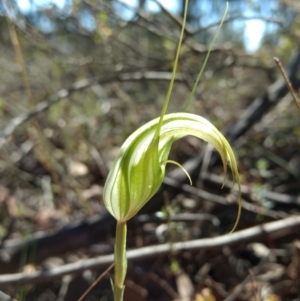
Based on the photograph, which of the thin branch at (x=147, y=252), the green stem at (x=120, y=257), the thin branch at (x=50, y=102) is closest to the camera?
the green stem at (x=120, y=257)

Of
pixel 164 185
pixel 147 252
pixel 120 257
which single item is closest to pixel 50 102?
A: pixel 164 185

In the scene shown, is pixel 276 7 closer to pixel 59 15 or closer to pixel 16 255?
pixel 59 15

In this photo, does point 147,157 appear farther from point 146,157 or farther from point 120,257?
point 120,257

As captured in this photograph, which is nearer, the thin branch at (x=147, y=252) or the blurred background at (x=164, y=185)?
the thin branch at (x=147, y=252)

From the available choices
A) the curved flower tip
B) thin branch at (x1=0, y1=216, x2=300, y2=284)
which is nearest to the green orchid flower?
the curved flower tip

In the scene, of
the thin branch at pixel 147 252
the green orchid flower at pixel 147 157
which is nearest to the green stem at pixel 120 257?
the green orchid flower at pixel 147 157

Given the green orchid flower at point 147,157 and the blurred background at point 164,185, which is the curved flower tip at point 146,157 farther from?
the blurred background at point 164,185
